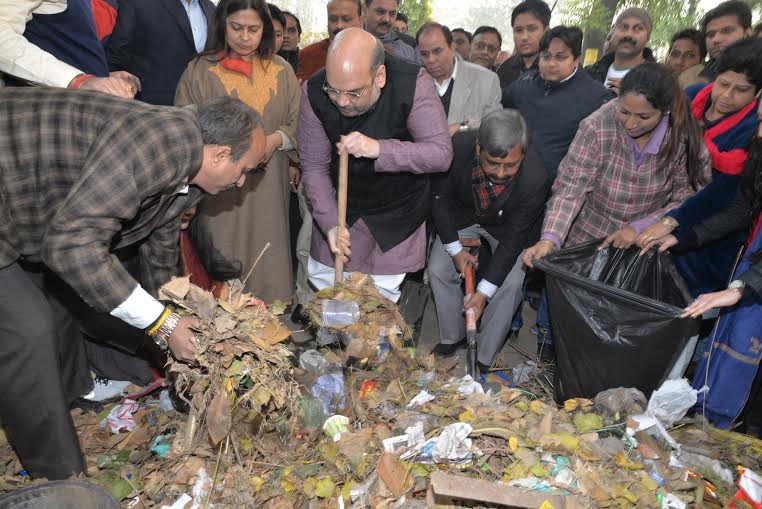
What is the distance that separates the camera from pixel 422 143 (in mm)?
2883

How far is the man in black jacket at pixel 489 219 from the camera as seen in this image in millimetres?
2988

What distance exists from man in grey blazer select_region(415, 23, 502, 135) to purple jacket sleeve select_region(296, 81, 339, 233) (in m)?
1.27

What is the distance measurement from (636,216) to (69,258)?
111 inches

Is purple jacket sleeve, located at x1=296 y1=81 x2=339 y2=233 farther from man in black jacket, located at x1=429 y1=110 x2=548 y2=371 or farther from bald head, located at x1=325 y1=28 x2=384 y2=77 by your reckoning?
man in black jacket, located at x1=429 y1=110 x2=548 y2=371

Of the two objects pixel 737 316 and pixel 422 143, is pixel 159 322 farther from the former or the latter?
pixel 737 316

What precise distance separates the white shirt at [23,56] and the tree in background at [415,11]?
1290cm

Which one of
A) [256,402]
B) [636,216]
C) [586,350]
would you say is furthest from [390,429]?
[636,216]

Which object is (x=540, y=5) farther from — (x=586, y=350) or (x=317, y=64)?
(x=586, y=350)

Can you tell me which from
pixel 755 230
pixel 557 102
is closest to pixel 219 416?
pixel 755 230

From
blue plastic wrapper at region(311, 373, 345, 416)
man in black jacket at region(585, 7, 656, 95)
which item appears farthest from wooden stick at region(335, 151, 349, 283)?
man in black jacket at region(585, 7, 656, 95)

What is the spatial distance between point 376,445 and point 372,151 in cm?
140

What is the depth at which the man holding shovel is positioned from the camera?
2.63m

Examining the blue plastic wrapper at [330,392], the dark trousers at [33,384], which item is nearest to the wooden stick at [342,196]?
the blue plastic wrapper at [330,392]

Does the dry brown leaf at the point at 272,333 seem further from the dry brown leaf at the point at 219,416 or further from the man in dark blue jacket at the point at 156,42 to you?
the man in dark blue jacket at the point at 156,42
